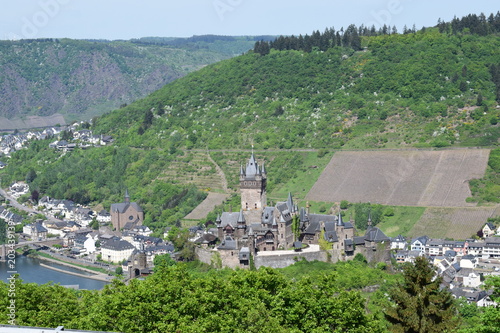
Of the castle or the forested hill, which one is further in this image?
the forested hill

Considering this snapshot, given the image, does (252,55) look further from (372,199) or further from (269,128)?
(372,199)

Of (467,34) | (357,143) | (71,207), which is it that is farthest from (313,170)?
(467,34)

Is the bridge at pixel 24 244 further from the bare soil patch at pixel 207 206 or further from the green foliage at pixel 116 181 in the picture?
the bare soil patch at pixel 207 206

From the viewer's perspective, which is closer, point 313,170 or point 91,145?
point 313,170

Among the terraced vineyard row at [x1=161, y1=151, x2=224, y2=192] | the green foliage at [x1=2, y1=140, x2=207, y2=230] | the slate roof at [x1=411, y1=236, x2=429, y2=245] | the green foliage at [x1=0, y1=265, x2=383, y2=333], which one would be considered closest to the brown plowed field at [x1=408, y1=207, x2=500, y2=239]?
the slate roof at [x1=411, y1=236, x2=429, y2=245]

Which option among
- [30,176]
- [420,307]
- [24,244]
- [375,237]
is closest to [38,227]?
[24,244]

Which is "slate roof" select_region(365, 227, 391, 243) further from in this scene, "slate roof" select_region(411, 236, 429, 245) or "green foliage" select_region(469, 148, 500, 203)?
"green foliage" select_region(469, 148, 500, 203)
